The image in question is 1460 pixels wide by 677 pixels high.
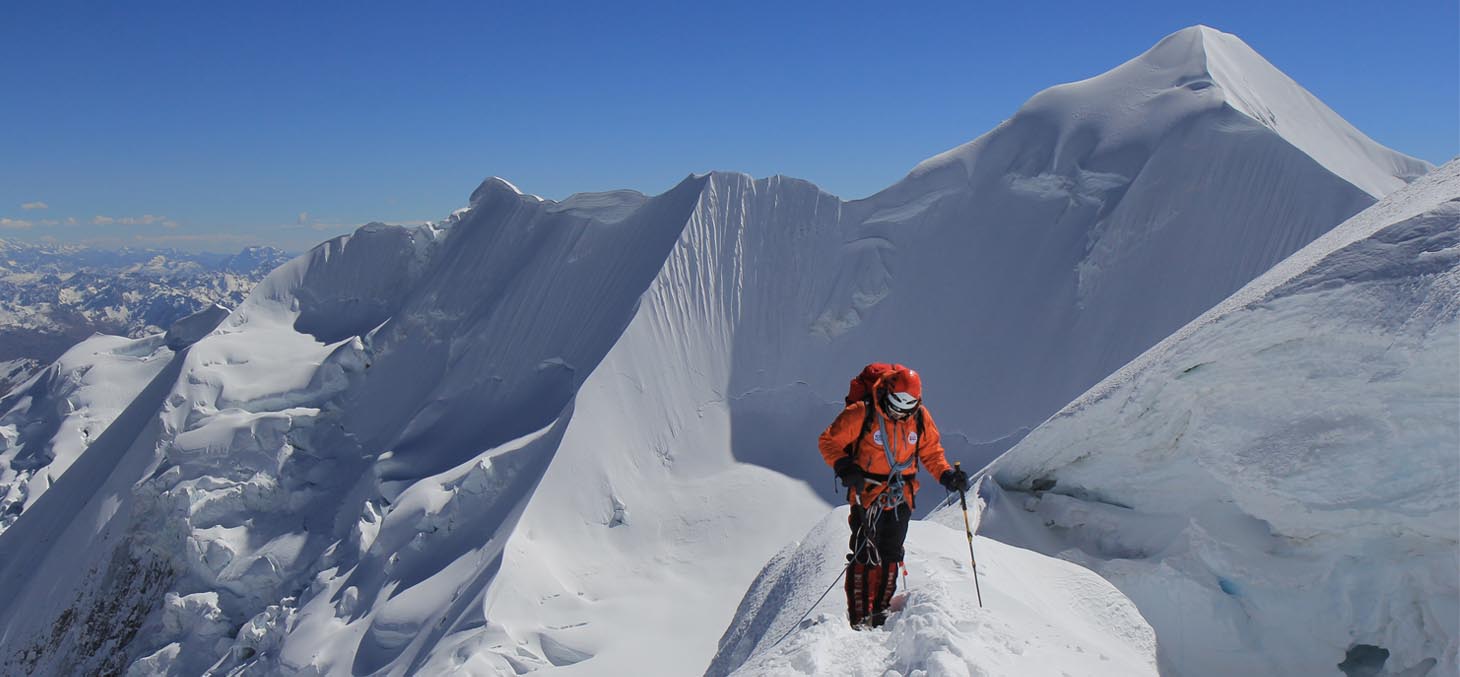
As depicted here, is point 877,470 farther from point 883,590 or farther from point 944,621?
point 944,621

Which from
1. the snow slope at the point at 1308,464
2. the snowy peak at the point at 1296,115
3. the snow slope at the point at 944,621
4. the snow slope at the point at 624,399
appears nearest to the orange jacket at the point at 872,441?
the snow slope at the point at 944,621

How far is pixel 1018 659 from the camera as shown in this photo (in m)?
4.63

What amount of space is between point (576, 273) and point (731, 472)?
10.6 m

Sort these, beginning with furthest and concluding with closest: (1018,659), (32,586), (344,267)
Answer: (344,267) < (32,586) < (1018,659)

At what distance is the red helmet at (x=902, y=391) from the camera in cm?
515

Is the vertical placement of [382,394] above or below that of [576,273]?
below

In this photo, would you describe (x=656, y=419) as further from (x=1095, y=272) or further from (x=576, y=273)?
(x=1095, y=272)

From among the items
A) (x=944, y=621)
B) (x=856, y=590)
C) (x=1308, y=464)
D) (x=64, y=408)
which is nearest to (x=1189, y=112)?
(x=1308, y=464)

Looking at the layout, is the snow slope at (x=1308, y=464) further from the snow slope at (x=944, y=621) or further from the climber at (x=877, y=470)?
the climber at (x=877, y=470)

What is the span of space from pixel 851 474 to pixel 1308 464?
4.34m

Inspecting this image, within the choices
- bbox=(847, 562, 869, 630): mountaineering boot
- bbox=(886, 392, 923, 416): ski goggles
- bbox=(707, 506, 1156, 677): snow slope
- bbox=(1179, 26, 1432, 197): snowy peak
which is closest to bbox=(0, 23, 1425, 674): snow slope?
bbox=(1179, 26, 1432, 197): snowy peak

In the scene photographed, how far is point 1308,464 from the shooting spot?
663 centimetres

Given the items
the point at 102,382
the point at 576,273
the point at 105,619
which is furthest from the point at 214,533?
the point at 102,382

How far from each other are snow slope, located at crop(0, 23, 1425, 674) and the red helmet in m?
12.1
